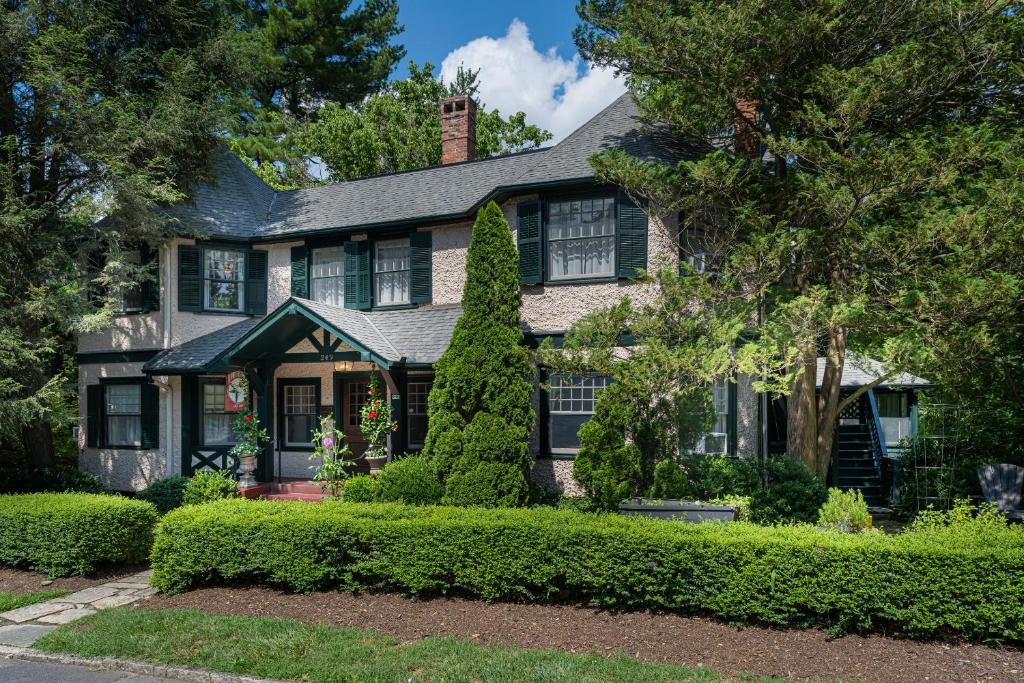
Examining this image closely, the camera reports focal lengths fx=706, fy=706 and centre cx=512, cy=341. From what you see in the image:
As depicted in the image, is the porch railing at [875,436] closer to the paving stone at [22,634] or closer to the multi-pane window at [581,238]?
the multi-pane window at [581,238]

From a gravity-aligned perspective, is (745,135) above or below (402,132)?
below

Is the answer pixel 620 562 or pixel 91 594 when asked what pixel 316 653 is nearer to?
pixel 620 562

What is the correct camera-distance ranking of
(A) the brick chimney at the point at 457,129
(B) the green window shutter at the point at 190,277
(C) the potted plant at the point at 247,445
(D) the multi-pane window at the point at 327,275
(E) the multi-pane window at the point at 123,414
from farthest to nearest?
(A) the brick chimney at the point at 457,129, (D) the multi-pane window at the point at 327,275, (E) the multi-pane window at the point at 123,414, (B) the green window shutter at the point at 190,277, (C) the potted plant at the point at 247,445

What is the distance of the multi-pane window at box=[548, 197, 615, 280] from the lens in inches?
524

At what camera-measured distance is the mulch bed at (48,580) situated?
9.96 meters

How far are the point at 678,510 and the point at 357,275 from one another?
904cm

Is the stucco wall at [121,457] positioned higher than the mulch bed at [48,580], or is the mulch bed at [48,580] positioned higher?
the stucco wall at [121,457]

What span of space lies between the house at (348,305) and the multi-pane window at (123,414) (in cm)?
4

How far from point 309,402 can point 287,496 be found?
241 centimetres

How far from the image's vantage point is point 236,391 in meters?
14.7

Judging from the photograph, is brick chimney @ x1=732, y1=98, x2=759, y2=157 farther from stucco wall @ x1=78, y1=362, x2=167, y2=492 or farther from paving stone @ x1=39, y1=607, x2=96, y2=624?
stucco wall @ x1=78, y1=362, x2=167, y2=492

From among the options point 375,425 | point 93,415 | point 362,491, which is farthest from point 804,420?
point 93,415

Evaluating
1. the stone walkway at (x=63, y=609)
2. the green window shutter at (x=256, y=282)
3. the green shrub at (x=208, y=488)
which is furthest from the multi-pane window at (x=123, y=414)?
the stone walkway at (x=63, y=609)

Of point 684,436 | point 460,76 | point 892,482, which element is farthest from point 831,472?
point 460,76
